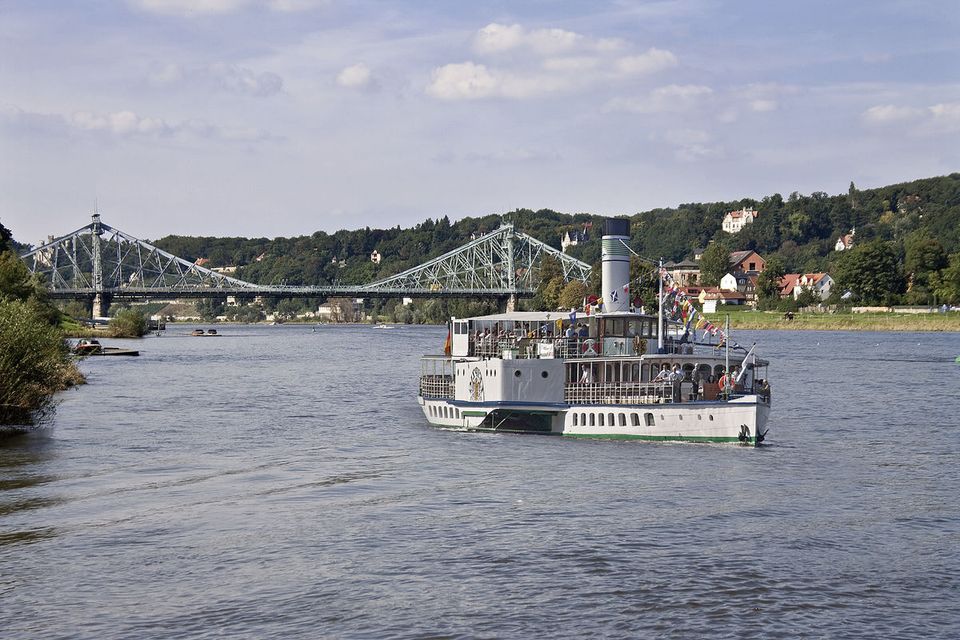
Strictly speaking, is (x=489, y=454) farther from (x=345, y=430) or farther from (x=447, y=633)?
(x=447, y=633)

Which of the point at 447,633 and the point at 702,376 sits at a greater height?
the point at 702,376

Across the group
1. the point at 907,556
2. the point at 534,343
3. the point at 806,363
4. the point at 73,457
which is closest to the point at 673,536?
the point at 907,556

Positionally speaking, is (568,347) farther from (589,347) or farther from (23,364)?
(23,364)

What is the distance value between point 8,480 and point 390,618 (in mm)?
18110

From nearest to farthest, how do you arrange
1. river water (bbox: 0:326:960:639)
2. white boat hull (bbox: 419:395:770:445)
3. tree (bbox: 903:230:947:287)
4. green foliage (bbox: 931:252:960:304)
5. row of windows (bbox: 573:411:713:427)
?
river water (bbox: 0:326:960:639), white boat hull (bbox: 419:395:770:445), row of windows (bbox: 573:411:713:427), green foliage (bbox: 931:252:960:304), tree (bbox: 903:230:947:287)

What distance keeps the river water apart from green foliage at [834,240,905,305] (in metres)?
123

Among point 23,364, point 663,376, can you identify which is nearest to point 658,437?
point 663,376

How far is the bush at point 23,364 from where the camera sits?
42219 millimetres

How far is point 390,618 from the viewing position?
21.6 meters

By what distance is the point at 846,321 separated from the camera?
536ft

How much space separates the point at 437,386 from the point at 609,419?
1070 centimetres

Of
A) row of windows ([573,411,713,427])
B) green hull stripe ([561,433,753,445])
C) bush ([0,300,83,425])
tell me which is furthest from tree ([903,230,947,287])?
bush ([0,300,83,425])

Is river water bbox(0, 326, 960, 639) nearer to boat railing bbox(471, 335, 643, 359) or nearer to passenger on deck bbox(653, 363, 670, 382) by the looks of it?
passenger on deck bbox(653, 363, 670, 382)

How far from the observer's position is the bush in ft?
139
